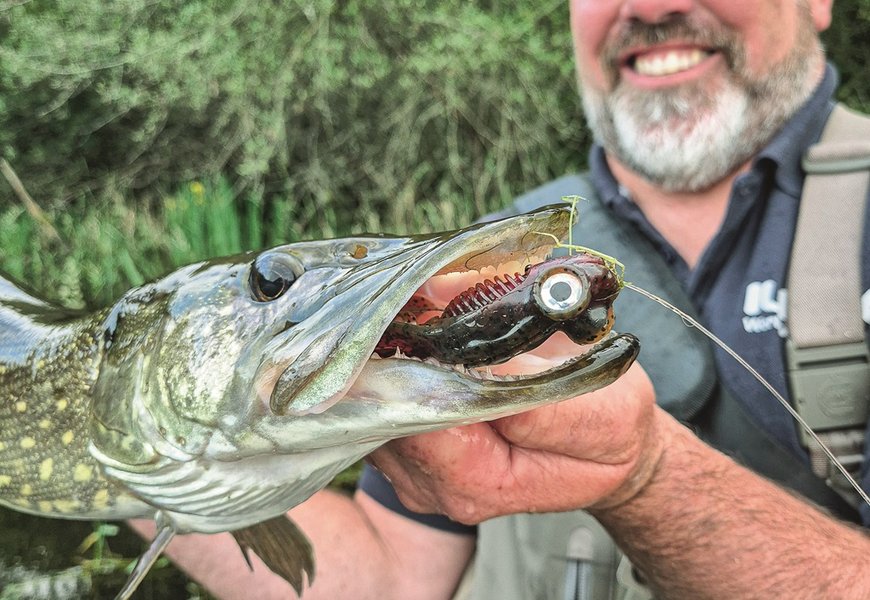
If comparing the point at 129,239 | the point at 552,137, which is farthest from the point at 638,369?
the point at 552,137

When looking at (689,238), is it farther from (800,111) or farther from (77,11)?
(77,11)

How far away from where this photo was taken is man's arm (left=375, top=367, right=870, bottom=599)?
93 centimetres

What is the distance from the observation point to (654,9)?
1963 millimetres

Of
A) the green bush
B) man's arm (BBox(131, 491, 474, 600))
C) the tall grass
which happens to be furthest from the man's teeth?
the green bush

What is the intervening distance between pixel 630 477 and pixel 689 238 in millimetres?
955

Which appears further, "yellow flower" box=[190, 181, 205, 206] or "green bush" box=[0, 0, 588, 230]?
"green bush" box=[0, 0, 588, 230]

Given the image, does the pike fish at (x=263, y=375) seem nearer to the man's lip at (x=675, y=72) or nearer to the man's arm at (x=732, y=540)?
the man's arm at (x=732, y=540)

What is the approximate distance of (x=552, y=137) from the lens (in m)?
5.25

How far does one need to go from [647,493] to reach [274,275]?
66 cm

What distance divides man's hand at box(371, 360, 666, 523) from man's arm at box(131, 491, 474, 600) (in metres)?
0.60

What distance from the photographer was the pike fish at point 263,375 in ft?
2.39

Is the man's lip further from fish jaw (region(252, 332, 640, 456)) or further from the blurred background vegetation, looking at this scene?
the blurred background vegetation

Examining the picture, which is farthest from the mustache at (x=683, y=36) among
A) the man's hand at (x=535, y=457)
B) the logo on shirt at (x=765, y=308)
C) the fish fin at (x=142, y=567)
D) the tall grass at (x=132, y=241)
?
the fish fin at (x=142, y=567)

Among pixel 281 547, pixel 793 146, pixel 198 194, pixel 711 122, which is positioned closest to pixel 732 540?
A: pixel 281 547
